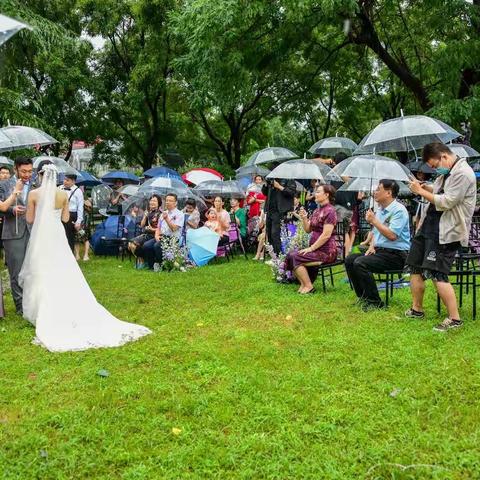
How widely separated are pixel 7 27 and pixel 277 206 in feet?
24.8

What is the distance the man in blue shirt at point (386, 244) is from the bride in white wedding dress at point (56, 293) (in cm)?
263

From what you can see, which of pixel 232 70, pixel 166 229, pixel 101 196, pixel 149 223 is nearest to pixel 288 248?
pixel 166 229

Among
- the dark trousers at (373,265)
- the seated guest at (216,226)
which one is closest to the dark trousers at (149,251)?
the seated guest at (216,226)

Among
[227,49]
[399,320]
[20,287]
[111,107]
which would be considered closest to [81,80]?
[111,107]

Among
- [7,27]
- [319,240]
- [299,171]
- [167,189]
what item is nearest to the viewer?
[7,27]

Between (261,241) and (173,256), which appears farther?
(261,241)

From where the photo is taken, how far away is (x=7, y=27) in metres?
3.14

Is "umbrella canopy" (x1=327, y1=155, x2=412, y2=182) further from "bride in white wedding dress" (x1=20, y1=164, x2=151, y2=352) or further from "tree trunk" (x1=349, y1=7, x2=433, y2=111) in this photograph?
"tree trunk" (x1=349, y1=7, x2=433, y2=111)

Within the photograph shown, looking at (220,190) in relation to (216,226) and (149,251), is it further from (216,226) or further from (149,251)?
(149,251)

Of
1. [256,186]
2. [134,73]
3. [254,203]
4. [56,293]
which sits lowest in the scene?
[56,293]

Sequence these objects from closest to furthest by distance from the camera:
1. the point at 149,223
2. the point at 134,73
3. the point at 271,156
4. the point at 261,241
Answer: the point at 149,223
the point at 261,241
the point at 271,156
the point at 134,73

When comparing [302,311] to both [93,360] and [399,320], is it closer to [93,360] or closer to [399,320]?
[399,320]

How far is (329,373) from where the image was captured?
14.9 feet

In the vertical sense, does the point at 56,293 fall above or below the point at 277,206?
below
